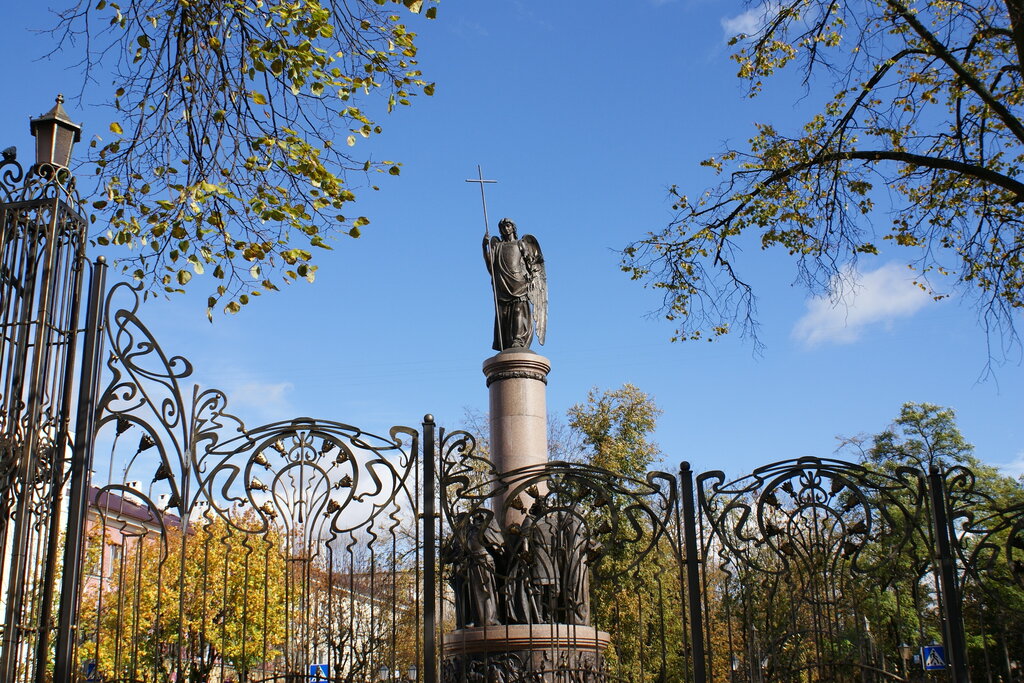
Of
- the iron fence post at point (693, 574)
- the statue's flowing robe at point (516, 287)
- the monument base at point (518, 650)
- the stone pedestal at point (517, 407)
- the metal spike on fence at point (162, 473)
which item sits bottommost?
the monument base at point (518, 650)

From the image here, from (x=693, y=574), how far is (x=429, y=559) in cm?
170

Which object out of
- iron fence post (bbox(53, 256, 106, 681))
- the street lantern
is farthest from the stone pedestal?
the street lantern

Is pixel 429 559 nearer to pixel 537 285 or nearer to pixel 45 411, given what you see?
pixel 45 411

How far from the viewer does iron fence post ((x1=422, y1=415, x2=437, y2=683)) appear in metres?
6.24

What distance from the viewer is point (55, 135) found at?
6.82 meters

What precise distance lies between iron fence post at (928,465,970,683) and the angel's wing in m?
7.69

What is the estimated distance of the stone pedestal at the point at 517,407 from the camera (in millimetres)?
11992

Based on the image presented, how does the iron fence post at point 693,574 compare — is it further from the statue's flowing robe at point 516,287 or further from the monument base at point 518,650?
the statue's flowing robe at point 516,287

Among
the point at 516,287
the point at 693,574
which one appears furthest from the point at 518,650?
the point at 516,287

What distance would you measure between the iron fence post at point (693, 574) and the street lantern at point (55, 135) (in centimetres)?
473

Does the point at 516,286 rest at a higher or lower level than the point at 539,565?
higher

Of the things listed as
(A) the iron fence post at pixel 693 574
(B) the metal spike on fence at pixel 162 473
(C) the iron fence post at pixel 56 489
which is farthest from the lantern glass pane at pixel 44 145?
(A) the iron fence post at pixel 693 574

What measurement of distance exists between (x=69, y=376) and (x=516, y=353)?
256 inches

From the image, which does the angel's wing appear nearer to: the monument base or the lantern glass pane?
the monument base
